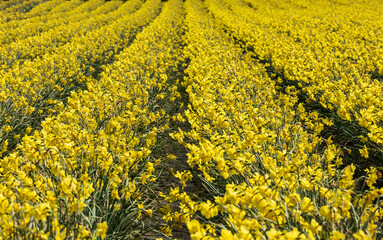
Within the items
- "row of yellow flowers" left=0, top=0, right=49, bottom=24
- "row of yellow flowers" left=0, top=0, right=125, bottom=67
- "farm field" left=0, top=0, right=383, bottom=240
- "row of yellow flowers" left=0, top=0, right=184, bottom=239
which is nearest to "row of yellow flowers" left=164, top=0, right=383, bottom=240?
"farm field" left=0, top=0, right=383, bottom=240

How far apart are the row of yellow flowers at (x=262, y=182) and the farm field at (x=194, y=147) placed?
0.01 m

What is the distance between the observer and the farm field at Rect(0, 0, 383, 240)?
1.66 metres

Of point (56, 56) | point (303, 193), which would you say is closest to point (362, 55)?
point (303, 193)

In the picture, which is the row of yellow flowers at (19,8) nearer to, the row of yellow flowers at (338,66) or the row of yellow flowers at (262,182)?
the row of yellow flowers at (338,66)

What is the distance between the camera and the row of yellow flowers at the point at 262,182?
5.11 feet

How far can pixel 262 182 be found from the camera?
72.7 inches

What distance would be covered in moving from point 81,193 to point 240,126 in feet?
6.22

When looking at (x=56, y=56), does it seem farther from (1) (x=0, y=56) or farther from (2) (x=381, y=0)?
(2) (x=381, y=0)

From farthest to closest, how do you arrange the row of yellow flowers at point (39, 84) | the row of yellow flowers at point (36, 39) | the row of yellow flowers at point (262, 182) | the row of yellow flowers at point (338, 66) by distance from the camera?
the row of yellow flowers at point (36, 39)
the row of yellow flowers at point (39, 84)
the row of yellow flowers at point (338, 66)
the row of yellow flowers at point (262, 182)

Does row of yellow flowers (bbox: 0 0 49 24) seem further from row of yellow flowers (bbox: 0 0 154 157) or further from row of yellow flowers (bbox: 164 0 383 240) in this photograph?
row of yellow flowers (bbox: 164 0 383 240)

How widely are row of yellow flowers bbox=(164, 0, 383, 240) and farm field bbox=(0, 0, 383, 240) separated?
0.05 ft

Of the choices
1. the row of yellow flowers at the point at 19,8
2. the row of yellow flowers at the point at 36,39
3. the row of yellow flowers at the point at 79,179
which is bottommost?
the row of yellow flowers at the point at 79,179

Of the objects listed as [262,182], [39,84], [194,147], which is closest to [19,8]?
[39,84]

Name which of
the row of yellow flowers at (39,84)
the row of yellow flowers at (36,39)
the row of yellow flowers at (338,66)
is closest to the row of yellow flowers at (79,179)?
the row of yellow flowers at (39,84)
